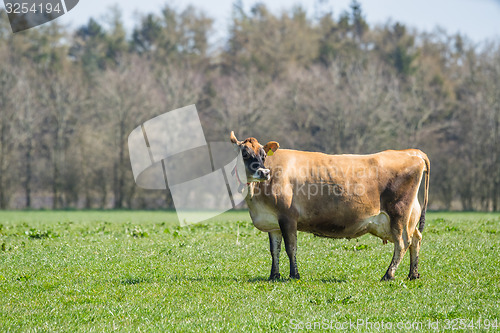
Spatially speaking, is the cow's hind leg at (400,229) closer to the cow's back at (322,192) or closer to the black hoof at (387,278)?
the cow's back at (322,192)

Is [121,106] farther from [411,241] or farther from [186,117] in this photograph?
[411,241]

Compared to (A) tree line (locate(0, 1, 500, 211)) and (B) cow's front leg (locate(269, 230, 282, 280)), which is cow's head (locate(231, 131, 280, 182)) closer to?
(B) cow's front leg (locate(269, 230, 282, 280))

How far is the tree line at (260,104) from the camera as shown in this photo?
211ft

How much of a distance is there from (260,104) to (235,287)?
57.5 metres

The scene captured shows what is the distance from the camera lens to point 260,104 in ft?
224

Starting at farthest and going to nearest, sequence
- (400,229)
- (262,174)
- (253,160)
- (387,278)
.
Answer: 1. (400,229)
2. (387,278)
3. (253,160)
4. (262,174)

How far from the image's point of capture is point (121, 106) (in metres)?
66.9

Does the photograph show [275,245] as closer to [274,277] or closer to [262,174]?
[274,277]

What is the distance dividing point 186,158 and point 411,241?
54.6 m

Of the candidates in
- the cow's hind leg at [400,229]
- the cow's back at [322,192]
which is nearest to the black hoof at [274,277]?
the cow's back at [322,192]

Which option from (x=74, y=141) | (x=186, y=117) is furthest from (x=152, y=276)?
(x=74, y=141)

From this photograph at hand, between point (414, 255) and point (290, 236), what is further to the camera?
point (414, 255)

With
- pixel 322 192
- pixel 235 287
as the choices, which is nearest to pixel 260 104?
pixel 322 192

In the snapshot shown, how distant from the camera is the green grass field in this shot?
899cm
